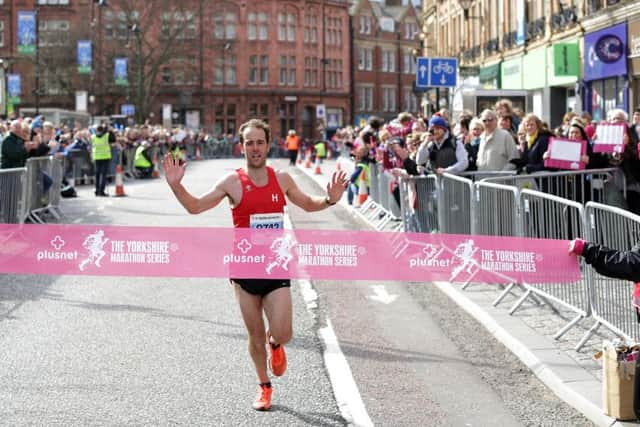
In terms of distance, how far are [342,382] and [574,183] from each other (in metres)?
6.28

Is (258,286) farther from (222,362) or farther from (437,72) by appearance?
(437,72)

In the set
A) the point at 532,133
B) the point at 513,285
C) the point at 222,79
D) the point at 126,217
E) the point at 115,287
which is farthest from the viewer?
the point at 222,79

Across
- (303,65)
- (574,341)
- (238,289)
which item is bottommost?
(574,341)

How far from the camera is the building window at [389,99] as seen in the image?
109m

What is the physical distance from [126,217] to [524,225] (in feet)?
41.1

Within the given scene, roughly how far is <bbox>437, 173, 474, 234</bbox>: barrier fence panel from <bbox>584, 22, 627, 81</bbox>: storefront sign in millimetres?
16256

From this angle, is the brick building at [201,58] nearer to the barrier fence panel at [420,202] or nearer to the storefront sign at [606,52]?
the storefront sign at [606,52]

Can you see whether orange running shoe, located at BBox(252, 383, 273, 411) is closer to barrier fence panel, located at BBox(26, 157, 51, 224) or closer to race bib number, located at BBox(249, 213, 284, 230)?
race bib number, located at BBox(249, 213, 284, 230)

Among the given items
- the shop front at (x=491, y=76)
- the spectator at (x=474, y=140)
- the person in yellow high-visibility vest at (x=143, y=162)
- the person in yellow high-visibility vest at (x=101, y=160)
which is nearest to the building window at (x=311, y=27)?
the shop front at (x=491, y=76)

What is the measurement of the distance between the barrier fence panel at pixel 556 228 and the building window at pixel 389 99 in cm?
9937

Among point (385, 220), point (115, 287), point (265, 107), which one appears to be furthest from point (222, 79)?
point (115, 287)

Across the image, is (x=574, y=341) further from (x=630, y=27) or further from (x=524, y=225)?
(x=630, y=27)

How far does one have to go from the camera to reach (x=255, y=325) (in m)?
6.95

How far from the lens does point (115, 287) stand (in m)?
12.4
